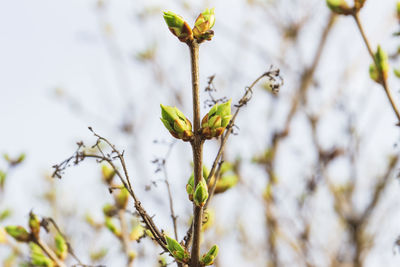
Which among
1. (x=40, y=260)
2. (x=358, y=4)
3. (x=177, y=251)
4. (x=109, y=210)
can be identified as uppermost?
(x=358, y=4)

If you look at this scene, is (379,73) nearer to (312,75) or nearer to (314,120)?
(314,120)

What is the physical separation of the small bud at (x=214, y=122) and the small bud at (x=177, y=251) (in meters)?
0.26

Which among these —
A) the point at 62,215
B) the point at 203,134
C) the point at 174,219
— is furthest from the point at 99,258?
the point at 62,215

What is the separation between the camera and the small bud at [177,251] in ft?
3.17

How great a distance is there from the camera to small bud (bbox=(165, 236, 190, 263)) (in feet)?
3.17

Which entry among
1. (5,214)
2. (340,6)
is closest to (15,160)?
(5,214)

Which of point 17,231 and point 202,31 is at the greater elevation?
point 202,31

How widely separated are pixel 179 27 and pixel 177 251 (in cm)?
51

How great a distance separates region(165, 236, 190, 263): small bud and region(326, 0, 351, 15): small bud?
97 cm

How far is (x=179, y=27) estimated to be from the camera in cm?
96

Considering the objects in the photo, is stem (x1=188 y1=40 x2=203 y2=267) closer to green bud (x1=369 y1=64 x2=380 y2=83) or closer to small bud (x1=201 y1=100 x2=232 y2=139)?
small bud (x1=201 y1=100 x2=232 y2=139)

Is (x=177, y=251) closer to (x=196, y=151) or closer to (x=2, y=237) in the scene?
(x=196, y=151)

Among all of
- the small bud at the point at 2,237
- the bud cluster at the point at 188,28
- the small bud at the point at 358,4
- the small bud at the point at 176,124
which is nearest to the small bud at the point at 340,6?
the small bud at the point at 358,4

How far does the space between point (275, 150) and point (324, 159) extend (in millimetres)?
496
